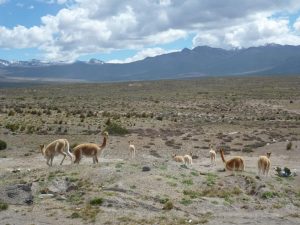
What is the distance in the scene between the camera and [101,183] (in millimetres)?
16766

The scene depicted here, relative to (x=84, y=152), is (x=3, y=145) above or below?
below

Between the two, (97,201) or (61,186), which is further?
(61,186)

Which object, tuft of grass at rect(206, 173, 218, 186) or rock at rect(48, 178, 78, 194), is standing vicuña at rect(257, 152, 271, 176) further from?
rock at rect(48, 178, 78, 194)

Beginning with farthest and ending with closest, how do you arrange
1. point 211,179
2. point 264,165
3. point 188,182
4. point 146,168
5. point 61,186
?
point 264,165 → point 211,179 → point 146,168 → point 188,182 → point 61,186

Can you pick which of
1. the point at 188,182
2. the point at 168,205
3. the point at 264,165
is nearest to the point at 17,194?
the point at 168,205

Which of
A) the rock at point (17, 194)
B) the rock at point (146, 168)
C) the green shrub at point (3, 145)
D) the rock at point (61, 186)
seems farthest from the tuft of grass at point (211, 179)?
the green shrub at point (3, 145)

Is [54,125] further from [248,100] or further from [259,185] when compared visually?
[248,100]

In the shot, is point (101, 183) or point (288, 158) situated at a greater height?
point (101, 183)

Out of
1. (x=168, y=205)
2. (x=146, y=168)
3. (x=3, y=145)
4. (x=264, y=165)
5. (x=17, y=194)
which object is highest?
(x=146, y=168)

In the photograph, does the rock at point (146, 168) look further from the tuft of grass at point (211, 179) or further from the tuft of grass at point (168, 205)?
the tuft of grass at point (168, 205)

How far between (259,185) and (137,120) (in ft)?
109

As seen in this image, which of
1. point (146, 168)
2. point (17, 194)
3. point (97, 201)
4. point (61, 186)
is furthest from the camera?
point (146, 168)

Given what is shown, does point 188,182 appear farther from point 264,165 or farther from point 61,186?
point 264,165

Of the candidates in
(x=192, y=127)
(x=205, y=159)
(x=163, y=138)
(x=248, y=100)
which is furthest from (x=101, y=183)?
(x=248, y=100)
